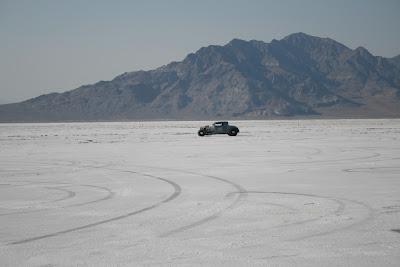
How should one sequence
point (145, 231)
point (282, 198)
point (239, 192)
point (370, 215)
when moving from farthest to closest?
point (239, 192)
point (282, 198)
point (370, 215)
point (145, 231)

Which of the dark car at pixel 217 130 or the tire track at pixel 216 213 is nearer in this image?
the tire track at pixel 216 213

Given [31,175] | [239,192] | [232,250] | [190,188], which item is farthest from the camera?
[31,175]

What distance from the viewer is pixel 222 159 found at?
21.5m

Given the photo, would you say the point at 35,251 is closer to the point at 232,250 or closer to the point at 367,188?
the point at 232,250

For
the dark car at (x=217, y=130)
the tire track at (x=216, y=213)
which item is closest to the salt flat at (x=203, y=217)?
the tire track at (x=216, y=213)

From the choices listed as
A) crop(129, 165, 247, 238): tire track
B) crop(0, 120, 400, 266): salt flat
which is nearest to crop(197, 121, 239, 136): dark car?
crop(0, 120, 400, 266): salt flat

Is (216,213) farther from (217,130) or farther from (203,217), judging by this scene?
(217,130)

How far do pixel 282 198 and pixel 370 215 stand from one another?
7.80 feet

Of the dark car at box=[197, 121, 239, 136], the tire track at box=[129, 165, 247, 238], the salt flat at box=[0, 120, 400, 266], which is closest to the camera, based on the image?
the salt flat at box=[0, 120, 400, 266]

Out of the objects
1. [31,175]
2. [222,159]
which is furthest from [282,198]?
[222,159]

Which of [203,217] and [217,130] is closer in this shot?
[203,217]

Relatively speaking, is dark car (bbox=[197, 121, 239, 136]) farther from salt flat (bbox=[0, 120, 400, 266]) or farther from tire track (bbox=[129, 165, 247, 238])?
tire track (bbox=[129, 165, 247, 238])

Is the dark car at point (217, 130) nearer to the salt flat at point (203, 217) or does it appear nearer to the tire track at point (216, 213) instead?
the salt flat at point (203, 217)

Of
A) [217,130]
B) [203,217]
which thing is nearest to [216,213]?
[203,217]
